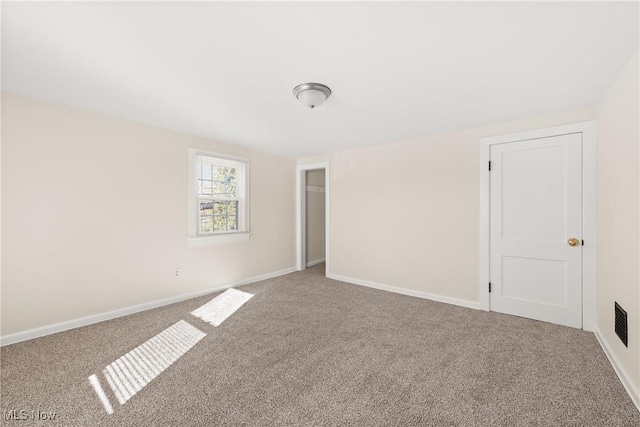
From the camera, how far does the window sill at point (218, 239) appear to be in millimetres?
3697

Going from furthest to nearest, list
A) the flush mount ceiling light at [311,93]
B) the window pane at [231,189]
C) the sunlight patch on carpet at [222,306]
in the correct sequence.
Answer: the window pane at [231,189] → the sunlight patch on carpet at [222,306] → the flush mount ceiling light at [311,93]

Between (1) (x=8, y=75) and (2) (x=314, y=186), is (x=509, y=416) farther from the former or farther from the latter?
(2) (x=314, y=186)

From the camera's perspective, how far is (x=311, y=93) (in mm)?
2229

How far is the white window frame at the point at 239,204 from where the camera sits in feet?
12.0

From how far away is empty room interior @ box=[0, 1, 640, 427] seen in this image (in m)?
1.58

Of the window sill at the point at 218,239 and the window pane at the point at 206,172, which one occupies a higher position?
the window pane at the point at 206,172

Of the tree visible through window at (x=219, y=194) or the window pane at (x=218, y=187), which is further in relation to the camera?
the window pane at (x=218, y=187)

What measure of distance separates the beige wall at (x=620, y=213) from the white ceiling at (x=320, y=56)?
0.22m

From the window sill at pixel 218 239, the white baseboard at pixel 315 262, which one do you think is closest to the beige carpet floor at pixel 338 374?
the window sill at pixel 218 239

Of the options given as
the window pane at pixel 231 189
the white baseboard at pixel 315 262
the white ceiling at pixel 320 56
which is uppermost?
the white ceiling at pixel 320 56

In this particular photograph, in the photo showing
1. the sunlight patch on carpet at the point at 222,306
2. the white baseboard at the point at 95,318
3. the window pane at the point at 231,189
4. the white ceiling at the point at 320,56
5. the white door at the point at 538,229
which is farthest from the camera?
the window pane at the point at 231,189

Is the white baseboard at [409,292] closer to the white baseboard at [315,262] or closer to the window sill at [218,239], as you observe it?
the white baseboard at [315,262]

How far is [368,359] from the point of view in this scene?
2199 mm

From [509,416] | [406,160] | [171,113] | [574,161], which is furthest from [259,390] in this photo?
[574,161]
